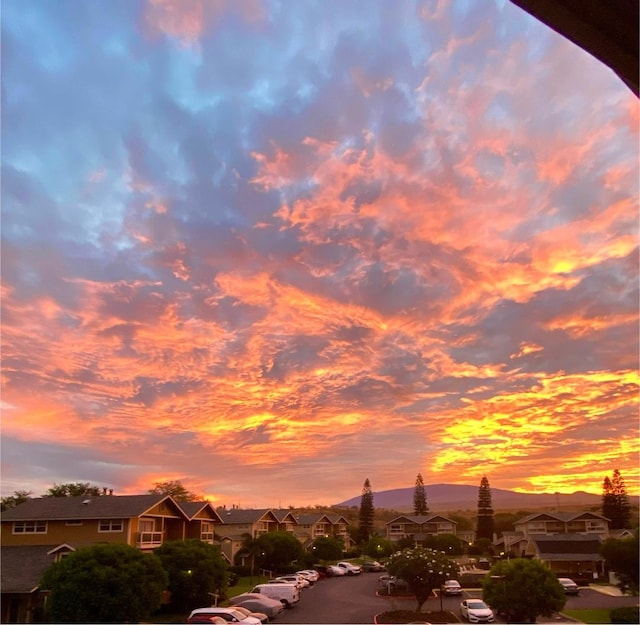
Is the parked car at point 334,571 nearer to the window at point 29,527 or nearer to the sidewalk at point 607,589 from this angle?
the sidewalk at point 607,589

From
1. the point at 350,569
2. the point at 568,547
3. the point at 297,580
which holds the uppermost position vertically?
the point at 568,547

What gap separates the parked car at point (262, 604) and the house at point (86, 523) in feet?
15.2

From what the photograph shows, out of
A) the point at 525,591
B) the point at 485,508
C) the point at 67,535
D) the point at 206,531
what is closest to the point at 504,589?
the point at 525,591

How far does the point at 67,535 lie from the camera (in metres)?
22.2

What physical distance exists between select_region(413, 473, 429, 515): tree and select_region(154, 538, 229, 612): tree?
33.6 metres

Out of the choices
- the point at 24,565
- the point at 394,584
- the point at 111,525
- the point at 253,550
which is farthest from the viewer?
the point at 253,550

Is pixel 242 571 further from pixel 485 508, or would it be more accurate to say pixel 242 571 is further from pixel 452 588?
pixel 485 508

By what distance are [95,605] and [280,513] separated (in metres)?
29.0

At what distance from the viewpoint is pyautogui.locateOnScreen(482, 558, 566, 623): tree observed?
50.4 feet

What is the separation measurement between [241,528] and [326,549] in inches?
237

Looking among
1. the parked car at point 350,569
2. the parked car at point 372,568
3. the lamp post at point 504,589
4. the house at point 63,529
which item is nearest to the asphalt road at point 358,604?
the lamp post at point 504,589

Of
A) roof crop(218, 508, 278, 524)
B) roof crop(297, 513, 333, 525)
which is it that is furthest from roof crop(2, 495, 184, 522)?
roof crop(297, 513, 333, 525)

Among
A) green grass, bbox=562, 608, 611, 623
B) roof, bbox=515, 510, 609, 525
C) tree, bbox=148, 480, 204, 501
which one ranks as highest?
tree, bbox=148, 480, 204, 501

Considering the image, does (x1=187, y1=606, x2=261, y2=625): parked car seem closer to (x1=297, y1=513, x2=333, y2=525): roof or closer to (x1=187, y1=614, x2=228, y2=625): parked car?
(x1=187, y1=614, x2=228, y2=625): parked car
